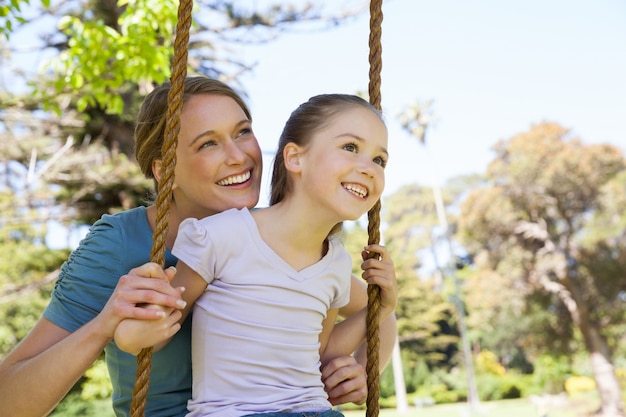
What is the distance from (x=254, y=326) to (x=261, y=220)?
0.23m

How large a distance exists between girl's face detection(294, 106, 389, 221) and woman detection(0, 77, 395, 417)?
0.22m

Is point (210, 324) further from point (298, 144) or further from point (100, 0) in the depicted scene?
point (100, 0)

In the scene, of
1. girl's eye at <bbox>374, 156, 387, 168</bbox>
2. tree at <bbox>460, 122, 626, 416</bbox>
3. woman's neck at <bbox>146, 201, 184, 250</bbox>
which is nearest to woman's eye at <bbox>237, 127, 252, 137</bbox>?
woman's neck at <bbox>146, 201, 184, 250</bbox>

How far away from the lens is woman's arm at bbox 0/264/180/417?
1137mm

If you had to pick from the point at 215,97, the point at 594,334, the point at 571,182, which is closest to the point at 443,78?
the point at 571,182

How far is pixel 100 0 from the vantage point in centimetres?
941

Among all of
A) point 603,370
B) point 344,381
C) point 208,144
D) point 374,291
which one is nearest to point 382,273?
point 374,291

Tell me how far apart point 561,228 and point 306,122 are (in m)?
19.5

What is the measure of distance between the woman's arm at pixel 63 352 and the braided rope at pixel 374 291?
0.56m

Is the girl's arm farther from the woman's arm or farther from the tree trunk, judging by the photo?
the tree trunk

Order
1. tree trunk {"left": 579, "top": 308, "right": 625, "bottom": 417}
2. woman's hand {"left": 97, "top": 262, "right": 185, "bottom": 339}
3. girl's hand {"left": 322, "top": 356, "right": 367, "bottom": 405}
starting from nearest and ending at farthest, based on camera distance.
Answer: woman's hand {"left": 97, "top": 262, "right": 185, "bottom": 339} → girl's hand {"left": 322, "top": 356, "right": 367, "bottom": 405} → tree trunk {"left": 579, "top": 308, "right": 625, "bottom": 417}

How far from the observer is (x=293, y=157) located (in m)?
1.48

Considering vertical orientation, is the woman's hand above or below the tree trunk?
below

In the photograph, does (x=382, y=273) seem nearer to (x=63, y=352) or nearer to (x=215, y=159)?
(x=215, y=159)
